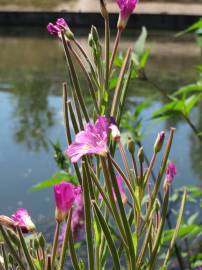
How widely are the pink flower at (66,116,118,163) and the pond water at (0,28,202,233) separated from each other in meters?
0.53

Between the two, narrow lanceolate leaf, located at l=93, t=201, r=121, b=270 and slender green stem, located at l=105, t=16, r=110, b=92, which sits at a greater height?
slender green stem, located at l=105, t=16, r=110, b=92

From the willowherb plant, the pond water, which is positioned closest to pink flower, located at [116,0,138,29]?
the willowherb plant

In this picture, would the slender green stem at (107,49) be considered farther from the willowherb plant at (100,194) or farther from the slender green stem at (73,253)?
the slender green stem at (73,253)

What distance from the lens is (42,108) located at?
158 inches

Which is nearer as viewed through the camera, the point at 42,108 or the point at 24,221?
the point at 24,221

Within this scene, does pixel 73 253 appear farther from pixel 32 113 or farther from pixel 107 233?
pixel 32 113

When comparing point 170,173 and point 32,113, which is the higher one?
point 170,173

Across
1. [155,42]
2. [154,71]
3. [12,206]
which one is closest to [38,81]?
[154,71]

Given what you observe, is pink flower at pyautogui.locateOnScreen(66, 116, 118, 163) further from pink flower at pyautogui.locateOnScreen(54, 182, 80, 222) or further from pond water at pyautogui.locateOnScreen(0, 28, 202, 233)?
pond water at pyautogui.locateOnScreen(0, 28, 202, 233)

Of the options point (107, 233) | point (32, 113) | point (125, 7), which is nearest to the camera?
point (107, 233)

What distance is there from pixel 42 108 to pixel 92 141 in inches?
146

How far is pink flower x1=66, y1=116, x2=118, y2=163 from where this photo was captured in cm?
34

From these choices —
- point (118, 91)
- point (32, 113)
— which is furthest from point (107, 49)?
point (32, 113)

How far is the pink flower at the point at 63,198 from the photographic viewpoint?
1.25 ft
